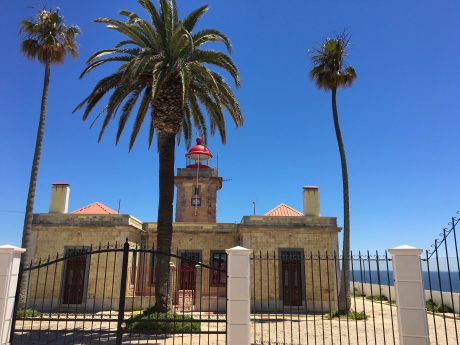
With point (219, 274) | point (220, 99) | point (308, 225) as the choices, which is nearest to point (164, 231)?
point (220, 99)

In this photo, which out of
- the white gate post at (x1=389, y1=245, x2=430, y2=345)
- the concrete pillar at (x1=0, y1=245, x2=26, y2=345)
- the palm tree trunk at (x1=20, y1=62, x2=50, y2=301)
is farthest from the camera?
the palm tree trunk at (x1=20, y1=62, x2=50, y2=301)

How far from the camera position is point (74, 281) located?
19.9m

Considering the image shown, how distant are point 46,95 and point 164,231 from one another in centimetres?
1112

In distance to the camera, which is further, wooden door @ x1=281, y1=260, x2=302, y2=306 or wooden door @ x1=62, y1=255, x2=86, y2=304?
wooden door @ x1=281, y1=260, x2=302, y2=306

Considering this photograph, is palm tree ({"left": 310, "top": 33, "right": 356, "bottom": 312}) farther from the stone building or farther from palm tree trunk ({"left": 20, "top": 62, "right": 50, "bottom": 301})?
palm tree trunk ({"left": 20, "top": 62, "right": 50, "bottom": 301})

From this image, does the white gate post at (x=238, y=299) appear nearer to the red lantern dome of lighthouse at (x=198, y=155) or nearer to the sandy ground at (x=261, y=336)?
the sandy ground at (x=261, y=336)

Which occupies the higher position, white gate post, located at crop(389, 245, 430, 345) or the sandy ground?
white gate post, located at crop(389, 245, 430, 345)

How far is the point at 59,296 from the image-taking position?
64.5 feet

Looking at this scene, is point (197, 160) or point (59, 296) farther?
point (197, 160)

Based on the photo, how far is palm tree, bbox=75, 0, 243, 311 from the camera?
13406 millimetres

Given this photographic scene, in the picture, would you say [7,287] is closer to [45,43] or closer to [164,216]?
[164,216]

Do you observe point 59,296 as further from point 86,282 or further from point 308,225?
point 308,225

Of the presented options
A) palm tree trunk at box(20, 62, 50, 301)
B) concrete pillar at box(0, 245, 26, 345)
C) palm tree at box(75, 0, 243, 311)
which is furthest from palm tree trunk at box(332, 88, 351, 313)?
palm tree trunk at box(20, 62, 50, 301)

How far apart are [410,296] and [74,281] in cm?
1732
